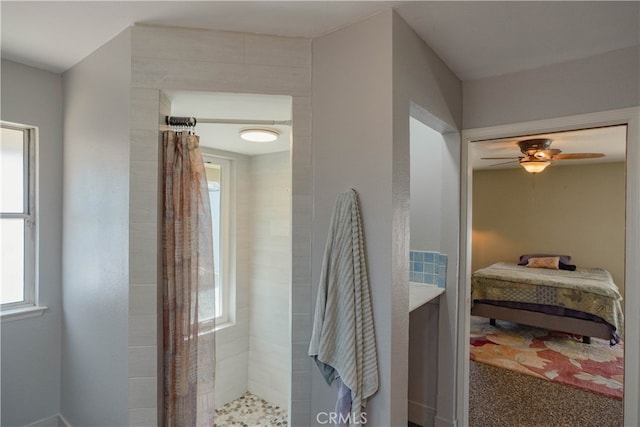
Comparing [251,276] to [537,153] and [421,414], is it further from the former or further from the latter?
[537,153]

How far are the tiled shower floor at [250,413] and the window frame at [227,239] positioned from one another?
72cm

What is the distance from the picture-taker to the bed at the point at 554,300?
11.7 ft

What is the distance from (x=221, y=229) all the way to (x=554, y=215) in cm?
535

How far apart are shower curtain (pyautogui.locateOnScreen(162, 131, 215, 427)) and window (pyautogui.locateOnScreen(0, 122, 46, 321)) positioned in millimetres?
1091

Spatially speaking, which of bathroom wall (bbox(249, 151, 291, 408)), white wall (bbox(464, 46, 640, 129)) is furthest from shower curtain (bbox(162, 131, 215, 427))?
white wall (bbox(464, 46, 640, 129))

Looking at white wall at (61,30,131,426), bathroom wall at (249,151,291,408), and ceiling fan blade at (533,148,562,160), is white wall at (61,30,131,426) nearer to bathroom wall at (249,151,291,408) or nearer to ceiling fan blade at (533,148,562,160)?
bathroom wall at (249,151,291,408)

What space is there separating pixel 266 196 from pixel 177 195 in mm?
1504

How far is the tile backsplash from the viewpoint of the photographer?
221 centimetres

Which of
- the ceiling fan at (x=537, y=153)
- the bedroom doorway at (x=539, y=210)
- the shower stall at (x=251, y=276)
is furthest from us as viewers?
the bedroom doorway at (x=539, y=210)

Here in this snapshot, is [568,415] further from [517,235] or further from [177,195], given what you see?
[517,235]

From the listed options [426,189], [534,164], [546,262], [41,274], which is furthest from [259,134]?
[546,262]

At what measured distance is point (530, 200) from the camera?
5.62 meters

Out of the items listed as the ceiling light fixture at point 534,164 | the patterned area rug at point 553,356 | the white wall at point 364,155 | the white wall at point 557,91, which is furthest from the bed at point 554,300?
the white wall at point 364,155

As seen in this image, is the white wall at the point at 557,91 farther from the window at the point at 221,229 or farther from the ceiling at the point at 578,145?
the window at the point at 221,229
